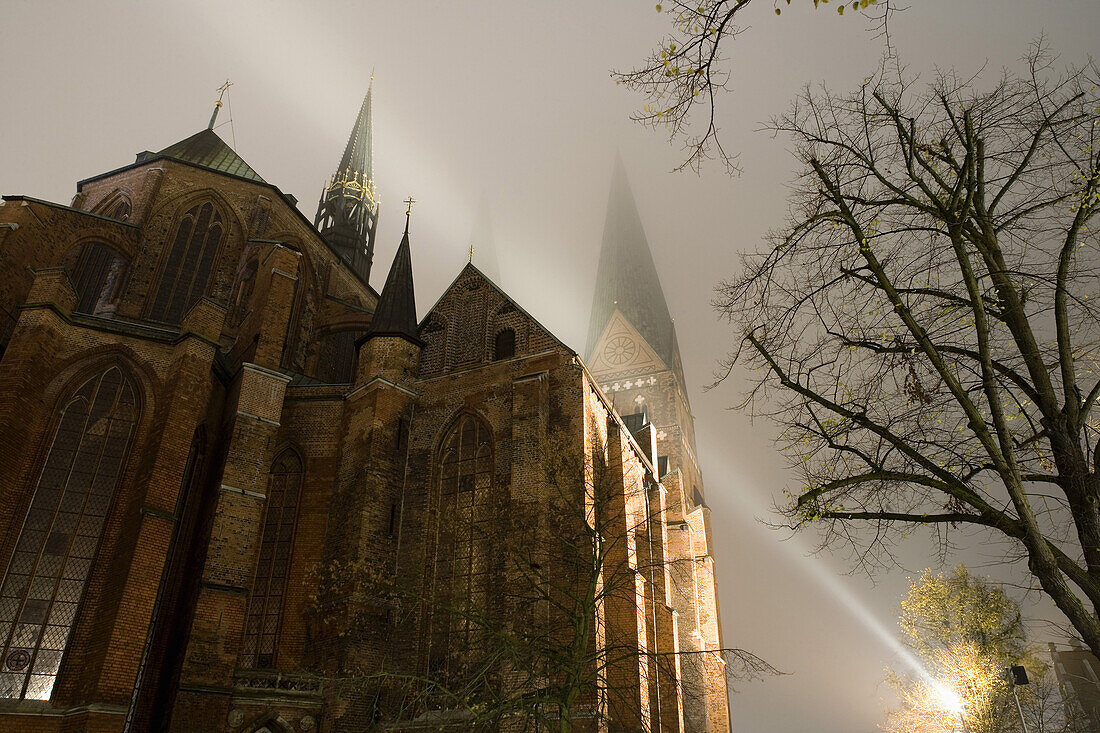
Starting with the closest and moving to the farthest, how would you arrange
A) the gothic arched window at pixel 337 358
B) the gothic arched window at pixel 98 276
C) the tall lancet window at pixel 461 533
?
the tall lancet window at pixel 461 533
the gothic arched window at pixel 98 276
the gothic arched window at pixel 337 358

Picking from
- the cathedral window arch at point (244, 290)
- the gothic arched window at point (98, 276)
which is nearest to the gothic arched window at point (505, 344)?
the cathedral window arch at point (244, 290)

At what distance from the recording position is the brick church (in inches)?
486

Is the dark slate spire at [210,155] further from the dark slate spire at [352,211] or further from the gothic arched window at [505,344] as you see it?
the gothic arched window at [505,344]

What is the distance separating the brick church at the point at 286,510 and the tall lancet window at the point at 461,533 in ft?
0.18

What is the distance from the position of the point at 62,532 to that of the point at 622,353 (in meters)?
30.9

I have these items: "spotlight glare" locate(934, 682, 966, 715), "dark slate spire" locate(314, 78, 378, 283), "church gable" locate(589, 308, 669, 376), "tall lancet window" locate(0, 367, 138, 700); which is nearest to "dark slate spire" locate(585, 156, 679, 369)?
"church gable" locate(589, 308, 669, 376)

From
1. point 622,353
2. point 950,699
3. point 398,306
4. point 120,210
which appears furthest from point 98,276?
point 950,699

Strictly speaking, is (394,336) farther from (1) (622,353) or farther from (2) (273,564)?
(1) (622,353)

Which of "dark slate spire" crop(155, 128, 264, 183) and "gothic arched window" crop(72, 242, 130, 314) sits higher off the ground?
"dark slate spire" crop(155, 128, 264, 183)

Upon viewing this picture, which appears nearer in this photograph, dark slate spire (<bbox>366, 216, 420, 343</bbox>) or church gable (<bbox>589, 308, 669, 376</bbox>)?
dark slate spire (<bbox>366, 216, 420, 343</bbox>)

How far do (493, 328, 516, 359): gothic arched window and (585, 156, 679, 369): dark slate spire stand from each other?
2198cm

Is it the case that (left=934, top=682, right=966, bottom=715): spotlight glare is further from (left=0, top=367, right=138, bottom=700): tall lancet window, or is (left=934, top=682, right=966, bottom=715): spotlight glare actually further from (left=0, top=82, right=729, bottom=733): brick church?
(left=0, top=367, right=138, bottom=700): tall lancet window

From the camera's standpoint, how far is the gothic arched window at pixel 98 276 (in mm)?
19984

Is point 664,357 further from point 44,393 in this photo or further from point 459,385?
point 44,393
